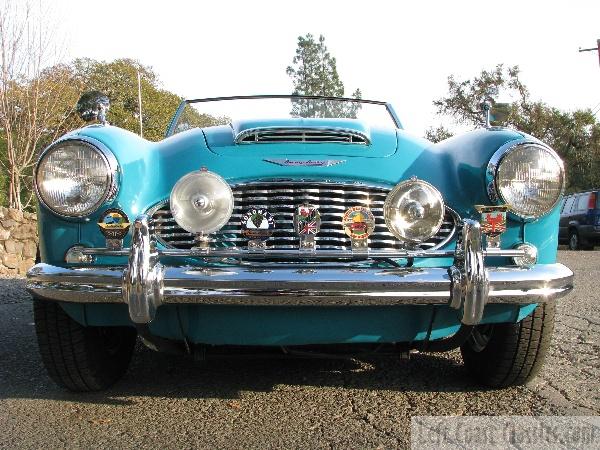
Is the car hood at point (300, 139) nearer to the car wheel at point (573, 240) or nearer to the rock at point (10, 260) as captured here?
the rock at point (10, 260)

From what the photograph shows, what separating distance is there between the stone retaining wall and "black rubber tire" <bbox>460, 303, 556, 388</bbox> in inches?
319

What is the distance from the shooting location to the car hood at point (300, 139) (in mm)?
2678

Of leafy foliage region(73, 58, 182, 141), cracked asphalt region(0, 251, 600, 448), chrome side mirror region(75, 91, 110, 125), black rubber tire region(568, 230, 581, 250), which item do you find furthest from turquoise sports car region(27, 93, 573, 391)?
leafy foliage region(73, 58, 182, 141)

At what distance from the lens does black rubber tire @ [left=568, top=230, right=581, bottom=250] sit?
1580 cm

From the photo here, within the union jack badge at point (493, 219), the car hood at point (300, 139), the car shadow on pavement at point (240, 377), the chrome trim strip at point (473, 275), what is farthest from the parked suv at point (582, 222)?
the chrome trim strip at point (473, 275)

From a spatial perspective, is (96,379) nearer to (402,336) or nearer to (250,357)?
(250,357)

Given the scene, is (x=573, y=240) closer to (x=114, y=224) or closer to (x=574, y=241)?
(x=574, y=241)

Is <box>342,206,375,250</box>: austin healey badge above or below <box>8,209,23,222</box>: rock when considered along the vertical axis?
above

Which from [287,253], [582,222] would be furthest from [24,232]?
[582,222]

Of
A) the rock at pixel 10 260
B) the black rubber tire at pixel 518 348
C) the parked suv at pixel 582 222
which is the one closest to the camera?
the black rubber tire at pixel 518 348

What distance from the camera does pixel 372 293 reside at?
2.16 m

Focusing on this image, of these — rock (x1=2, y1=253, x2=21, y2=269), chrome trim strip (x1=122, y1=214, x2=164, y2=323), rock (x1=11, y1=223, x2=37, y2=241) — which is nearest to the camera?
chrome trim strip (x1=122, y1=214, x2=164, y2=323)

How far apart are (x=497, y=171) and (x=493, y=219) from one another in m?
0.21

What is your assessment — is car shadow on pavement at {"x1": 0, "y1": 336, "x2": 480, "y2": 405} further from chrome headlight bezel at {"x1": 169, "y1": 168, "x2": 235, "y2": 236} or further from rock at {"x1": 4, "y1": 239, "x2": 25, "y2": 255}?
rock at {"x1": 4, "y1": 239, "x2": 25, "y2": 255}
